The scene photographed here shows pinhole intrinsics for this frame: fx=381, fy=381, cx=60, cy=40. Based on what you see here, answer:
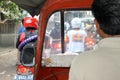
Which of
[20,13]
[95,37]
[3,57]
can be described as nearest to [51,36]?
[95,37]

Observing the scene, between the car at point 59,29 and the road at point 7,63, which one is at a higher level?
the car at point 59,29

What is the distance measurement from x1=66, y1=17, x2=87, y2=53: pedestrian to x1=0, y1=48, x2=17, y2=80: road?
681 cm

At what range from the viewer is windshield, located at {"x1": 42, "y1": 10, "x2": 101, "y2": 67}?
203 inches

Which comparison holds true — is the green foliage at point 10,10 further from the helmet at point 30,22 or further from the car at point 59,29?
the car at point 59,29

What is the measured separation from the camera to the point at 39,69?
16.9ft

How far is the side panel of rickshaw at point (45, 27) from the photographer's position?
5.03m

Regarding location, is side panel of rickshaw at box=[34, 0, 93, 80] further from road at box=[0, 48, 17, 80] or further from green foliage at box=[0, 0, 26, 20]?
green foliage at box=[0, 0, 26, 20]

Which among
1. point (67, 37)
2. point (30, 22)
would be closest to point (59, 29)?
point (67, 37)

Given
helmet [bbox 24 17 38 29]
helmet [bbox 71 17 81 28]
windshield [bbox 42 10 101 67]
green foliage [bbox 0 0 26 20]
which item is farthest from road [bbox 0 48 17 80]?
helmet [bbox 71 17 81 28]

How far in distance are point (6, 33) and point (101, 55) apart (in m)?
20.5

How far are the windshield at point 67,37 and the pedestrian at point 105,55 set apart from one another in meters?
2.72

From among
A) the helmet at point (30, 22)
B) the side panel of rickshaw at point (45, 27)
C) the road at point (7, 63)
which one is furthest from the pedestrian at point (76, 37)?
the road at point (7, 63)

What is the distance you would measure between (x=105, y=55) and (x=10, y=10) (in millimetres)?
18124

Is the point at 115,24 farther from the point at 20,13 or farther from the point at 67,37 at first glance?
the point at 20,13
